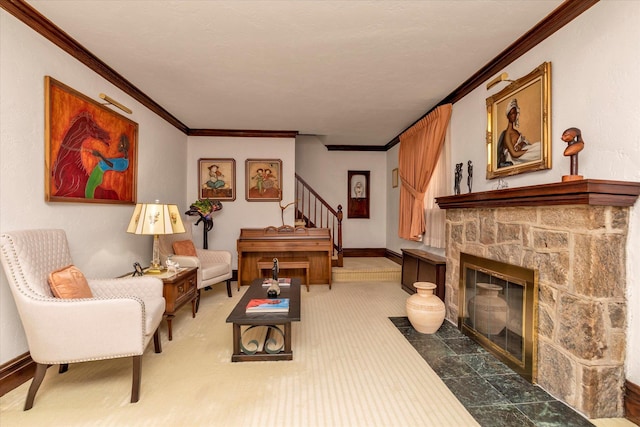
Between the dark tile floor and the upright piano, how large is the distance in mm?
2191

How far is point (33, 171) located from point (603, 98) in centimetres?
394

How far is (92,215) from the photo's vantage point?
9.38 feet

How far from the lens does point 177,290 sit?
288 centimetres

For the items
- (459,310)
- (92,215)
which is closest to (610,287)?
(459,310)

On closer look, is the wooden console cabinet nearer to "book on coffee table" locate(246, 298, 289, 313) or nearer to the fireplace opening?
the fireplace opening

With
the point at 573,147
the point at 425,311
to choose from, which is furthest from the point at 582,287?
the point at 425,311

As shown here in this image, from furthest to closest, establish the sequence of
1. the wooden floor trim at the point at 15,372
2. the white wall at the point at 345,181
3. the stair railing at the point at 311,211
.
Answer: the white wall at the point at 345,181
the stair railing at the point at 311,211
the wooden floor trim at the point at 15,372

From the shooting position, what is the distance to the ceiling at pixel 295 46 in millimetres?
2090

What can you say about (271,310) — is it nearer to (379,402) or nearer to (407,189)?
(379,402)

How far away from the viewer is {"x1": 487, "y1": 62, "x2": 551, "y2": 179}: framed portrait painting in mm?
2316

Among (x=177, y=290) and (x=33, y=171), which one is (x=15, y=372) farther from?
(x=33, y=171)

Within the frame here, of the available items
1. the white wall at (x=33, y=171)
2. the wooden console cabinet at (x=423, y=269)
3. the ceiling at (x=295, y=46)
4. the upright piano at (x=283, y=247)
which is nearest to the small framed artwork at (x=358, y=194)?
the upright piano at (x=283, y=247)

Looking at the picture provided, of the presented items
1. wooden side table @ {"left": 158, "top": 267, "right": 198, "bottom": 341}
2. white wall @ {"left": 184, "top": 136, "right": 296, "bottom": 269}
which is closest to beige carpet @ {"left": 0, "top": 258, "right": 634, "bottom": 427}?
A: wooden side table @ {"left": 158, "top": 267, "right": 198, "bottom": 341}

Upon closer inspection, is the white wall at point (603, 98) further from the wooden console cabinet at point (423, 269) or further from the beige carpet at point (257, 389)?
the wooden console cabinet at point (423, 269)
